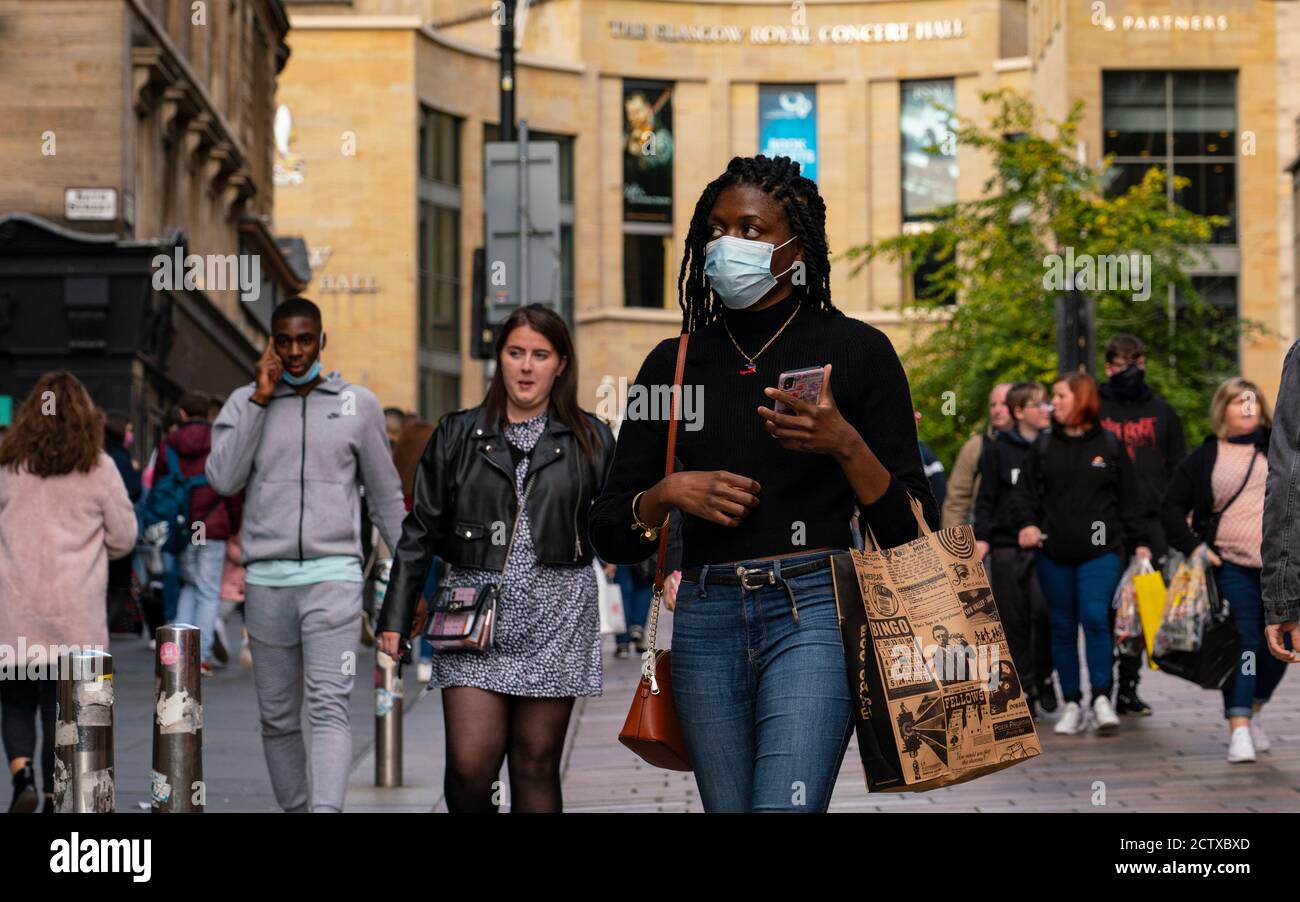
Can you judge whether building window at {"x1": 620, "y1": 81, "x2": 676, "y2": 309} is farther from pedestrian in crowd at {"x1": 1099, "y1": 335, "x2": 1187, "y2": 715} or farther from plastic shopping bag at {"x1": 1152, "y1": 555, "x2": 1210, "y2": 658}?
plastic shopping bag at {"x1": 1152, "y1": 555, "x2": 1210, "y2": 658}

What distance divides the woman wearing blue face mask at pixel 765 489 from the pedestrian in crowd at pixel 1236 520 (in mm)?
6171

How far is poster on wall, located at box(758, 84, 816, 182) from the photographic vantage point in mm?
61344

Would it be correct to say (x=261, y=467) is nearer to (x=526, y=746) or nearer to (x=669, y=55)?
(x=526, y=746)

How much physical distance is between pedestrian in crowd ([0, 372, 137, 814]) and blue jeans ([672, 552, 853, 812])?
4.53 meters

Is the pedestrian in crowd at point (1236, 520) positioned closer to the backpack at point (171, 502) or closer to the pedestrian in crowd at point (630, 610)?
the pedestrian in crowd at point (630, 610)

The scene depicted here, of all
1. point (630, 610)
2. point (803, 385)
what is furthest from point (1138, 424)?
point (803, 385)

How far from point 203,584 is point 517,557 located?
915 cm

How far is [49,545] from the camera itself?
8414mm

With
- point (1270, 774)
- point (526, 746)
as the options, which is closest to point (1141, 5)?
point (1270, 774)

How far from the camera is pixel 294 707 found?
24.9 feet

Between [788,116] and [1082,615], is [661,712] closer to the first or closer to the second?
[1082,615]

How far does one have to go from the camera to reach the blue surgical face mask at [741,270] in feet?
14.7

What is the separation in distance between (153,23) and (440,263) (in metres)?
32.8

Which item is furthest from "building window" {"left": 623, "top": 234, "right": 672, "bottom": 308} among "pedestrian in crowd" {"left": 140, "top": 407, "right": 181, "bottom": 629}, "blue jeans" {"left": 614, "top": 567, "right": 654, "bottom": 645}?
"blue jeans" {"left": 614, "top": 567, "right": 654, "bottom": 645}
